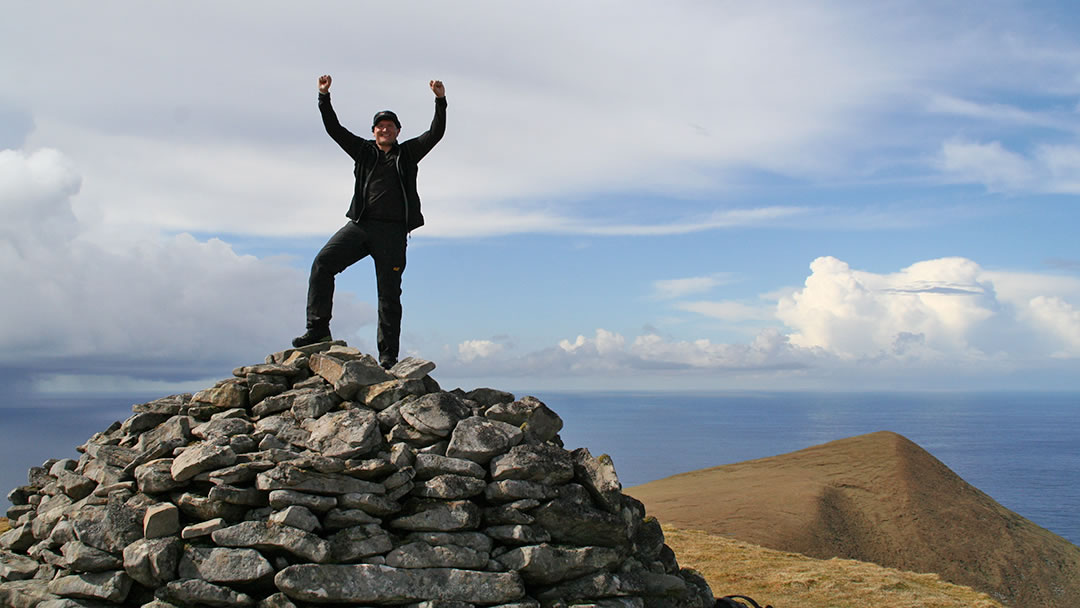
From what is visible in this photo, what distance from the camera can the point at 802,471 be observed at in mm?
27016

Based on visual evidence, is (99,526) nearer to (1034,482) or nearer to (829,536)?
(829,536)

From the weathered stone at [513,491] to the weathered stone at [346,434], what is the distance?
1341 mm

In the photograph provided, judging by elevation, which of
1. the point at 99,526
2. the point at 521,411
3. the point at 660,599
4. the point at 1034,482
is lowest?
the point at 1034,482

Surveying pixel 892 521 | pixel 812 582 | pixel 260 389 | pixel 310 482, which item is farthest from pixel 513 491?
pixel 892 521

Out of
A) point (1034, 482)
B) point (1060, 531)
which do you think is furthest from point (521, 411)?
point (1034, 482)

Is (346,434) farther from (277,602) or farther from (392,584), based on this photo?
(277,602)

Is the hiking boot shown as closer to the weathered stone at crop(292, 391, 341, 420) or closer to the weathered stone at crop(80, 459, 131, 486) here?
the weathered stone at crop(292, 391, 341, 420)

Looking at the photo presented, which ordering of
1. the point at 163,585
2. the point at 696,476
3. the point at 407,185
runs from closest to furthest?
the point at 163,585 → the point at 407,185 → the point at 696,476

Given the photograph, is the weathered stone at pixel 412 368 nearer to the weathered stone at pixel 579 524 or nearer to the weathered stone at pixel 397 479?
the weathered stone at pixel 397 479

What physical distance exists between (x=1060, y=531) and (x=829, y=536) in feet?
223

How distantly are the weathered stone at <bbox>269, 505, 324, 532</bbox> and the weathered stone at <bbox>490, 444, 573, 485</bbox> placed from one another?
1.93m

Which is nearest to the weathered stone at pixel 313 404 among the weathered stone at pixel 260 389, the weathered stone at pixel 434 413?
the weathered stone at pixel 260 389

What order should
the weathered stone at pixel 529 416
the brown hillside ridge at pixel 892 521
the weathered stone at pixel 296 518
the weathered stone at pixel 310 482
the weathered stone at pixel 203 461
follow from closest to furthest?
1. the weathered stone at pixel 296 518
2. the weathered stone at pixel 310 482
3. the weathered stone at pixel 203 461
4. the weathered stone at pixel 529 416
5. the brown hillside ridge at pixel 892 521

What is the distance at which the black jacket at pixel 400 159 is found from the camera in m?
10.4
